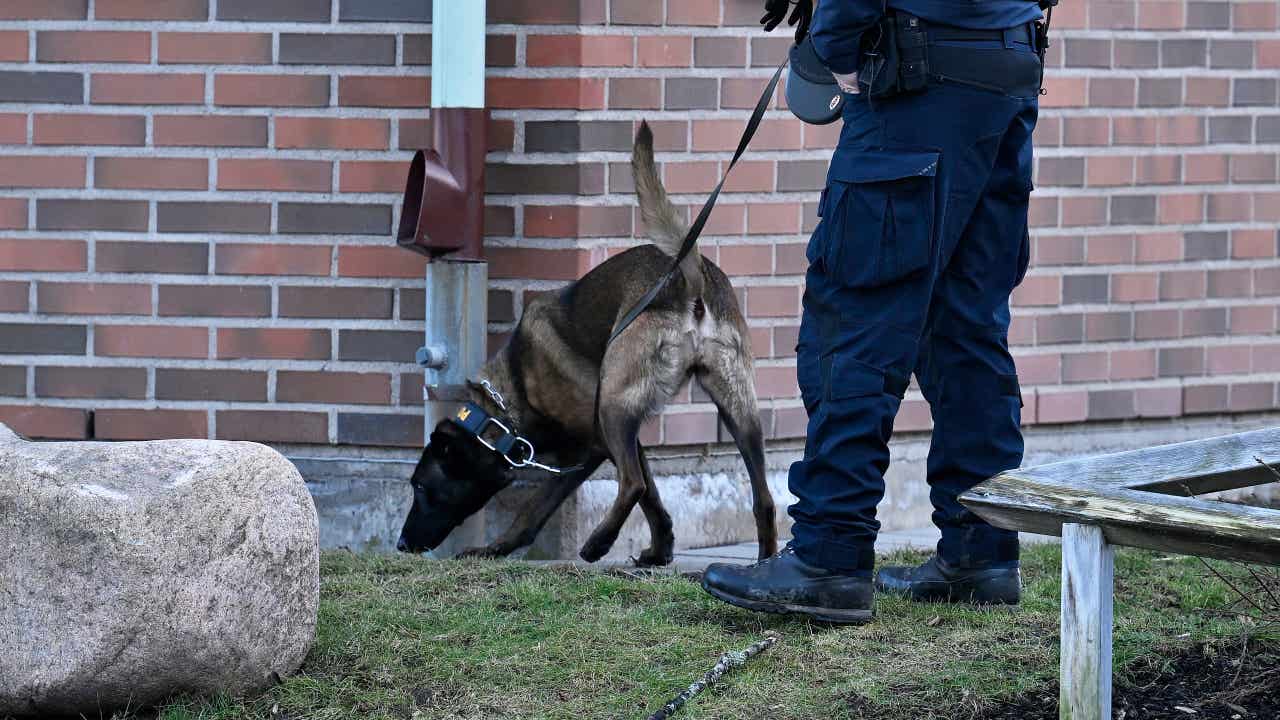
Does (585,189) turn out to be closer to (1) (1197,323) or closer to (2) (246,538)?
(2) (246,538)

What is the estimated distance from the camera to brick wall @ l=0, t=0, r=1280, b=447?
511cm

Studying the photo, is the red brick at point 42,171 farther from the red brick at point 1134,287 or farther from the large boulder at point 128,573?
the red brick at point 1134,287

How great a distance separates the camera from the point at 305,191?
5.18 meters

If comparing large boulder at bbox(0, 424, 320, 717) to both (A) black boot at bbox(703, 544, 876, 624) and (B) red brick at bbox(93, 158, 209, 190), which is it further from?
(B) red brick at bbox(93, 158, 209, 190)

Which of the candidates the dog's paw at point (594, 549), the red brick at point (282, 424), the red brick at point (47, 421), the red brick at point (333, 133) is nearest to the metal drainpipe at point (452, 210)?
the red brick at point (333, 133)

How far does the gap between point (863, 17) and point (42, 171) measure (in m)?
3.21

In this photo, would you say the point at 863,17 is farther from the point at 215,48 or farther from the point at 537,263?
the point at 215,48

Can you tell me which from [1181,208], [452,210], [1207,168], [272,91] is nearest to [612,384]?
[452,210]

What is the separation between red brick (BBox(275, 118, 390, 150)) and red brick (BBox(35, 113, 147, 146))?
1.66ft

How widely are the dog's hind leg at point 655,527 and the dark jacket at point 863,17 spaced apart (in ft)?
6.32

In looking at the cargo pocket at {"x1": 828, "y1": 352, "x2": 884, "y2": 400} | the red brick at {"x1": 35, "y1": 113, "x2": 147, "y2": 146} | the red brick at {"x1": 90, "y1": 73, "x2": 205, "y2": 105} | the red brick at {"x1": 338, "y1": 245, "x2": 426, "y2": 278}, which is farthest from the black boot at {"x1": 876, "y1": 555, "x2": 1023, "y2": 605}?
the red brick at {"x1": 35, "y1": 113, "x2": 147, "y2": 146}

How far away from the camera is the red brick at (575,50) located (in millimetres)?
5039

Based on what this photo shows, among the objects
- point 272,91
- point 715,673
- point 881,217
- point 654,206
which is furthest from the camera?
point 272,91

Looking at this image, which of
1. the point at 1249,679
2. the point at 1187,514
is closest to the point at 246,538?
the point at 1187,514
